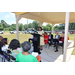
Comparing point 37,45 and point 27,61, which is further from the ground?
point 27,61

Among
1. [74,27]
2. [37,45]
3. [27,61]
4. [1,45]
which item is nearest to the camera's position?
[27,61]
